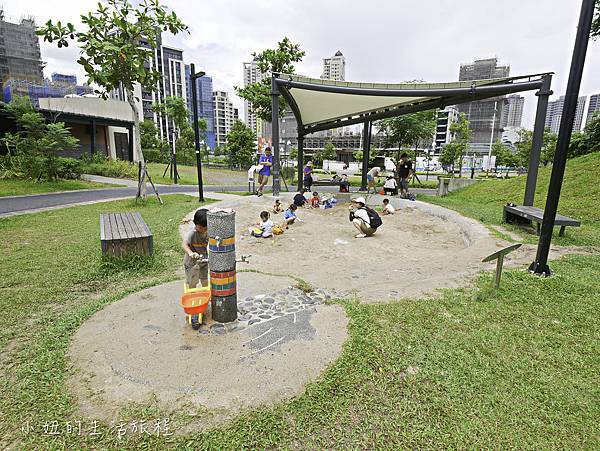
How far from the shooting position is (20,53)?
3372 cm

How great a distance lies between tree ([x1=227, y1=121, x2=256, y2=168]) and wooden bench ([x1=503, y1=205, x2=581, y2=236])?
1116 inches

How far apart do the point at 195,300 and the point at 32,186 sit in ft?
49.6

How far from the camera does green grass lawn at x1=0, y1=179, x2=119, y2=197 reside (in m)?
12.9

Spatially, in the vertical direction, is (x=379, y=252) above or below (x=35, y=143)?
below

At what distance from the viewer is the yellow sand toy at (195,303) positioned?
321 centimetres

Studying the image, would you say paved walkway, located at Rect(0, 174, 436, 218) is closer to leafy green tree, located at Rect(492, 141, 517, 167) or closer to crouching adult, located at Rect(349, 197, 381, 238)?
Answer: crouching adult, located at Rect(349, 197, 381, 238)

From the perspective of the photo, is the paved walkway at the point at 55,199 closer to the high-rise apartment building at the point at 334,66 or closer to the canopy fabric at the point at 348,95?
the canopy fabric at the point at 348,95

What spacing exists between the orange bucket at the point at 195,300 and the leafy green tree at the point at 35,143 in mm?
14691

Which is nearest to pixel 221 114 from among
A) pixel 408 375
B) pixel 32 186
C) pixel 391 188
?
pixel 32 186

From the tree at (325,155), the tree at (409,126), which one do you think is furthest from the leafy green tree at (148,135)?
the tree at (325,155)

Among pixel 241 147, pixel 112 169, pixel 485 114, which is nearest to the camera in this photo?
pixel 112 169

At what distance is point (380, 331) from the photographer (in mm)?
3262

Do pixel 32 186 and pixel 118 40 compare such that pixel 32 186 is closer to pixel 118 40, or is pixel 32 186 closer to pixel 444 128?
pixel 118 40

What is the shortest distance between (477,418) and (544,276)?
338 cm
